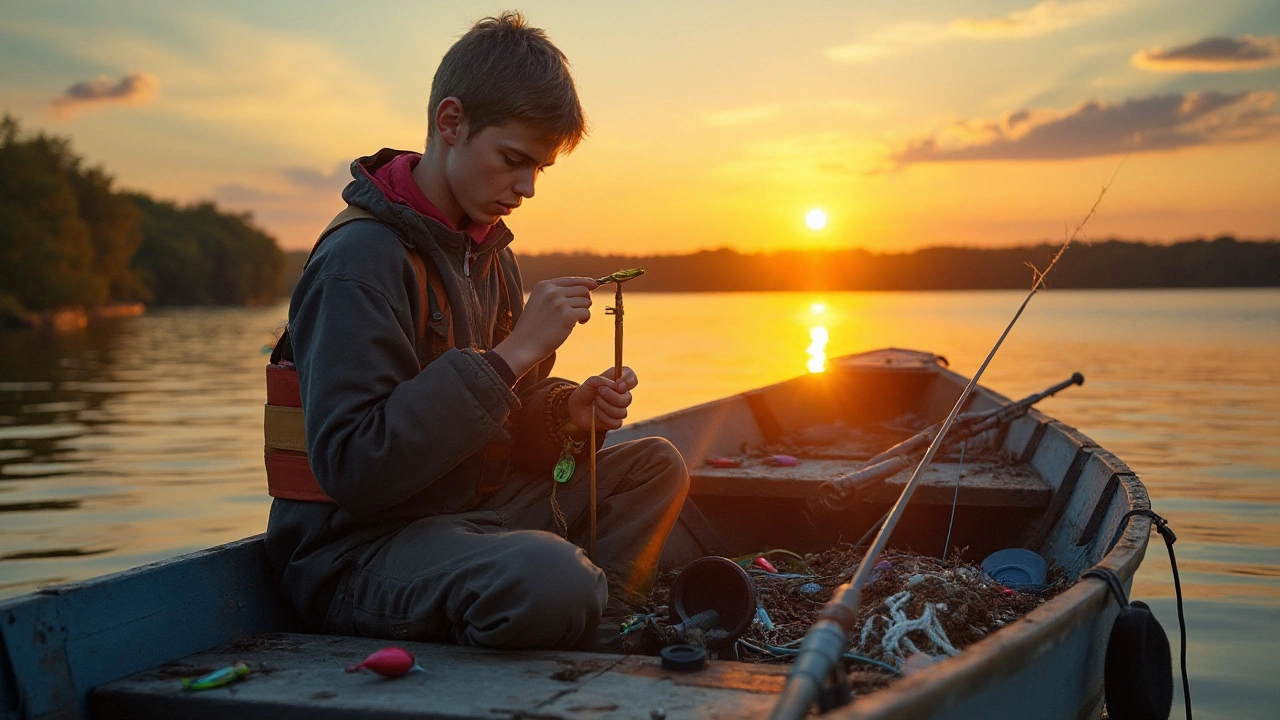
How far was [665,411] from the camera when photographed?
15305 mm

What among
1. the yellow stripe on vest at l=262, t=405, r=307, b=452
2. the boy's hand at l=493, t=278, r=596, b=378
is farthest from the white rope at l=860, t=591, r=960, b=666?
the yellow stripe on vest at l=262, t=405, r=307, b=452

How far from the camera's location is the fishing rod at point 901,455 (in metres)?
4.50

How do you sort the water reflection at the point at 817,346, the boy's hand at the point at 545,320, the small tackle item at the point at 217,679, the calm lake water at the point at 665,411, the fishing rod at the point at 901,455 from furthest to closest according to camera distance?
1. the water reflection at the point at 817,346
2. the calm lake water at the point at 665,411
3. the fishing rod at the point at 901,455
4. the boy's hand at the point at 545,320
5. the small tackle item at the point at 217,679

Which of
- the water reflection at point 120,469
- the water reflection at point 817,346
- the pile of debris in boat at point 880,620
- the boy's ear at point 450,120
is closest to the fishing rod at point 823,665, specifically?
the pile of debris in boat at point 880,620

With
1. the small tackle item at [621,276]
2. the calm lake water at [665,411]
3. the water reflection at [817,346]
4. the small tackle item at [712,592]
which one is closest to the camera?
the small tackle item at [621,276]

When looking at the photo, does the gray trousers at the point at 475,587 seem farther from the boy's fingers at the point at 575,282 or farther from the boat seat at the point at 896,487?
the boat seat at the point at 896,487

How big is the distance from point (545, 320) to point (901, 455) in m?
2.72

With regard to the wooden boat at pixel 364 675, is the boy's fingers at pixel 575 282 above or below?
above

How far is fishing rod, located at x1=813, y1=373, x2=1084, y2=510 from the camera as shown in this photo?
4.50 metres

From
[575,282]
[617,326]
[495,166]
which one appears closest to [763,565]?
[617,326]

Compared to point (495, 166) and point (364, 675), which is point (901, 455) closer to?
point (495, 166)

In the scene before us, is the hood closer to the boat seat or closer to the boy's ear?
the boy's ear

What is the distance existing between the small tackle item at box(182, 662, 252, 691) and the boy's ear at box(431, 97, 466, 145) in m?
1.46

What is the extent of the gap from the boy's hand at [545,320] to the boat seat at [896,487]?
2212 millimetres
